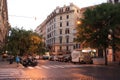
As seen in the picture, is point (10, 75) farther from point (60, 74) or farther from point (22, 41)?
point (22, 41)

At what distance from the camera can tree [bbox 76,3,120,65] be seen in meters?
45.0

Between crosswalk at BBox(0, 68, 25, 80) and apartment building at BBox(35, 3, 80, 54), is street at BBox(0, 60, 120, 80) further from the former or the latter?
apartment building at BBox(35, 3, 80, 54)

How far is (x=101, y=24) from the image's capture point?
46.2m

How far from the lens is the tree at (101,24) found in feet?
148

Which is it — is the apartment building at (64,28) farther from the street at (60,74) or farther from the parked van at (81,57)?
the street at (60,74)

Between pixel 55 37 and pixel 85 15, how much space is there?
209 feet

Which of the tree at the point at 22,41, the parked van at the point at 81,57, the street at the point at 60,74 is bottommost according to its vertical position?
the street at the point at 60,74

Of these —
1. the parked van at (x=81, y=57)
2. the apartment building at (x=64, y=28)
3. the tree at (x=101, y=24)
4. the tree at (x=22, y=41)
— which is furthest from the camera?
the apartment building at (x=64, y=28)

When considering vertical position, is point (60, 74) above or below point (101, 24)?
below

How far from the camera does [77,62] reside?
181 feet

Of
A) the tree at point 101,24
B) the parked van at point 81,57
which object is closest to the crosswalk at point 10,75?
the tree at point 101,24

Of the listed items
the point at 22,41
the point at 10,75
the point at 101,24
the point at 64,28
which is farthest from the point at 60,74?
the point at 64,28

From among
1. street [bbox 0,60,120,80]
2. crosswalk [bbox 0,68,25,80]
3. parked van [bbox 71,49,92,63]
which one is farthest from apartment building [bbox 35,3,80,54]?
crosswalk [bbox 0,68,25,80]

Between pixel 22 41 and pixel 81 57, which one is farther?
pixel 22 41
